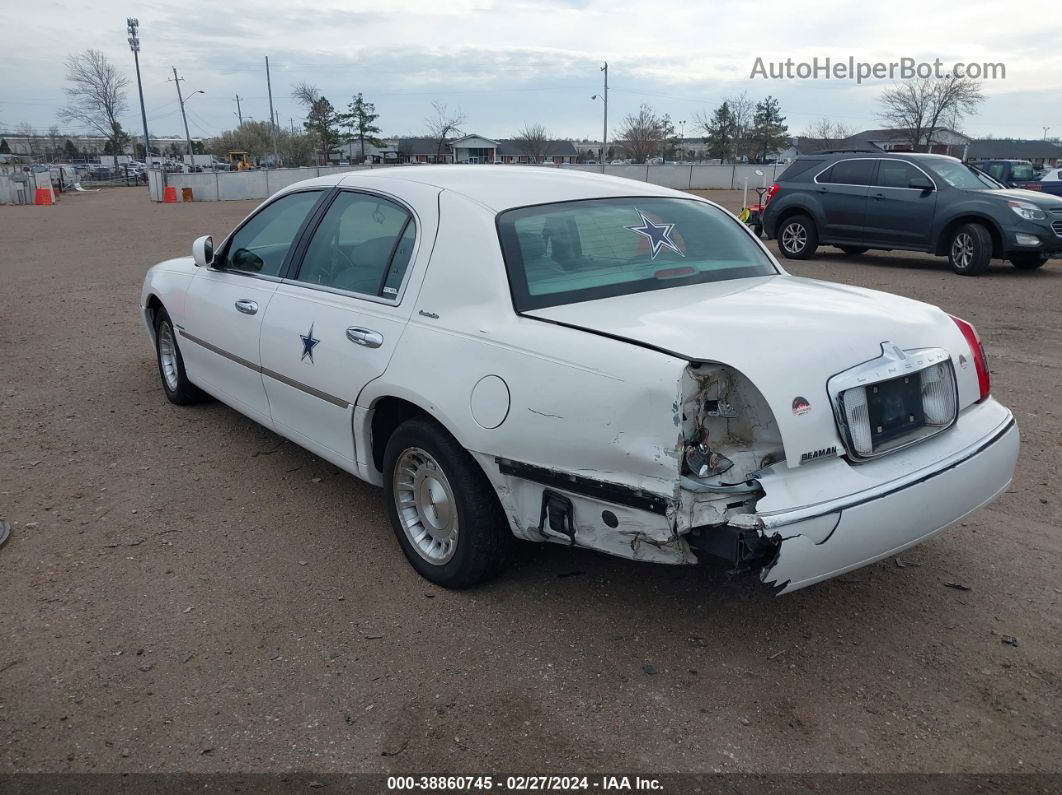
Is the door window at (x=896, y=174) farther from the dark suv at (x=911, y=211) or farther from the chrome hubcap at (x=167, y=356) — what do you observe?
the chrome hubcap at (x=167, y=356)

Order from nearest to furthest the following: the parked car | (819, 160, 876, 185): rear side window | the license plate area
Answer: the license plate area, (819, 160, 876, 185): rear side window, the parked car

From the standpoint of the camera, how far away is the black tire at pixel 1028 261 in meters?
11.9

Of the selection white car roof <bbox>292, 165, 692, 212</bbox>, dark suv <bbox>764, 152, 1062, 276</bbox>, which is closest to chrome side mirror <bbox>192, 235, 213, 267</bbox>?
white car roof <bbox>292, 165, 692, 212</bbox>


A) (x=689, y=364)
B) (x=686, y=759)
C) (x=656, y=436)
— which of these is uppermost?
(x=689, y=364)

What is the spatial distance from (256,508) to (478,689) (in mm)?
1975

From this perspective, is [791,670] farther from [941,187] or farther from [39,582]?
[941,187]

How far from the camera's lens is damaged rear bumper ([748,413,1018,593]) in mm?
2561

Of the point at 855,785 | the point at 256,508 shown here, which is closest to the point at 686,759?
the point at 855,785

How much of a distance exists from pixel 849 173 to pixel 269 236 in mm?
10667

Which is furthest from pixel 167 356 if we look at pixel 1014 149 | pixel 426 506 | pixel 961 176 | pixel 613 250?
pixel 1014 149

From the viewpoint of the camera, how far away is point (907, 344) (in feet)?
9.81

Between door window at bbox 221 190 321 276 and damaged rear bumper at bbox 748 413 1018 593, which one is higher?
door window at bbox 221 190 321 276

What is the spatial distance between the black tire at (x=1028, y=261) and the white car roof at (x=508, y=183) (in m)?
9.82

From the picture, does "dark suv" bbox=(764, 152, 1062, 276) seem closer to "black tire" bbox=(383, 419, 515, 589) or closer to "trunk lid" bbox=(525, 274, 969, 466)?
"trunk lid" bbox=(525, 274, 969, 466)
